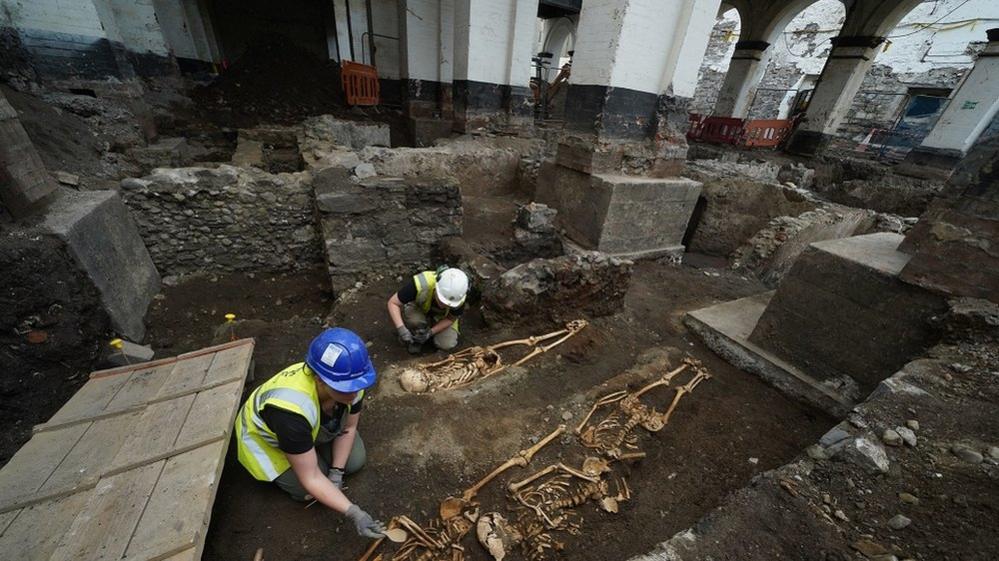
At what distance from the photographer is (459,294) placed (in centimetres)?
301

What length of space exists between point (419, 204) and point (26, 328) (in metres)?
3.44

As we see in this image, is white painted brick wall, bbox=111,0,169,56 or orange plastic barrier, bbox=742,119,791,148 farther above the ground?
white painted brick wall, bbox=111,0,169,56

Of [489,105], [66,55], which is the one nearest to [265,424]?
[489,105]

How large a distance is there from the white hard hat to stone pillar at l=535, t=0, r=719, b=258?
2706 mm

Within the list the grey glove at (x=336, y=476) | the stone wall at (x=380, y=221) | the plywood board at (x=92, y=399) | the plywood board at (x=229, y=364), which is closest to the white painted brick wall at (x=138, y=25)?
the stone wall at (x=380, y=221)

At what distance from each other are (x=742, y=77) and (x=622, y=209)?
494 inches

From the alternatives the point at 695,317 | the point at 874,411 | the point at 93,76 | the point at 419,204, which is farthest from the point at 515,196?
the point at 93,76

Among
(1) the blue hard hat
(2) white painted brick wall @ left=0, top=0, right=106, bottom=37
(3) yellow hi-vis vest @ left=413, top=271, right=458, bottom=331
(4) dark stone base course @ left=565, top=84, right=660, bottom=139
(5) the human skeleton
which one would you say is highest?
(2) white painted brick wall @ left=0, top=0, right=106, bottom=37

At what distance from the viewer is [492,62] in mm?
7879

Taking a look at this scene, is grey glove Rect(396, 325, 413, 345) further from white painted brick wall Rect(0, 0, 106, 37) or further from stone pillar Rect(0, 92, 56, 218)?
white painted brick wall Rect(0, 0, 106, 37)

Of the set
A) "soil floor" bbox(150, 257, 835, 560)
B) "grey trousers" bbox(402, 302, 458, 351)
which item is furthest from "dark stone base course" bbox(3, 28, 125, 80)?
"grey trousers" bbox(402, 302, 458, 351)

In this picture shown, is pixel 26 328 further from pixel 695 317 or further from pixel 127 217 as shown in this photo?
pixel 695 317

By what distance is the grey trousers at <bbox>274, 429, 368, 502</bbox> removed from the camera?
1983 millimetres

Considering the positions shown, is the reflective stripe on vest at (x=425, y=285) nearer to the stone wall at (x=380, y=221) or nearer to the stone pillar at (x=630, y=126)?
the stone wall at (x=380, y=221)
